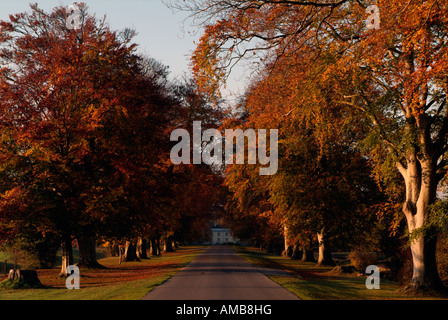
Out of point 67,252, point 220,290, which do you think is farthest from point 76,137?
point 220,290

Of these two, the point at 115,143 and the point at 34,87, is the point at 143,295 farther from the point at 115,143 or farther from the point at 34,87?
the point at 34,87

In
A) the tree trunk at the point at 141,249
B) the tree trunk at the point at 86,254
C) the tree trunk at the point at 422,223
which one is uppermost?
the tree trunk at the point at 422,223

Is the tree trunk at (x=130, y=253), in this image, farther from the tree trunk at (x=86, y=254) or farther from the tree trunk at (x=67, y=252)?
the tree trunk at (x=67, y=252)

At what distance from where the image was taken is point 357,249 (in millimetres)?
36281

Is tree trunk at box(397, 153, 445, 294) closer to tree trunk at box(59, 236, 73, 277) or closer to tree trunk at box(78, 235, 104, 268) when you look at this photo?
tree trunk at box(59, 236, 73, 277)

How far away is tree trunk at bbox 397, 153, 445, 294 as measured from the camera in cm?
1870

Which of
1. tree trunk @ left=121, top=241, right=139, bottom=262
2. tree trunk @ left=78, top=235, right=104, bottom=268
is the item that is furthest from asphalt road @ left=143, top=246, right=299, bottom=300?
tree trunk @ left=121, top=241, right=139, bottom=262

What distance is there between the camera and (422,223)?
18844mm

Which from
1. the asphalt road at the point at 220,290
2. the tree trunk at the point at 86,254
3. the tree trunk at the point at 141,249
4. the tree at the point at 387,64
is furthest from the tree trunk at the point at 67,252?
the tree trunk at the point at 141,249

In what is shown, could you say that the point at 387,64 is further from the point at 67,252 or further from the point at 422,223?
the point at 67,252

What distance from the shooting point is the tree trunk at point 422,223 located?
1870cm

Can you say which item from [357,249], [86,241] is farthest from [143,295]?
[357,249]

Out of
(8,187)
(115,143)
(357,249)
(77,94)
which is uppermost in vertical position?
(77,94)

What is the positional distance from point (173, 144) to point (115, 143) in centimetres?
819
